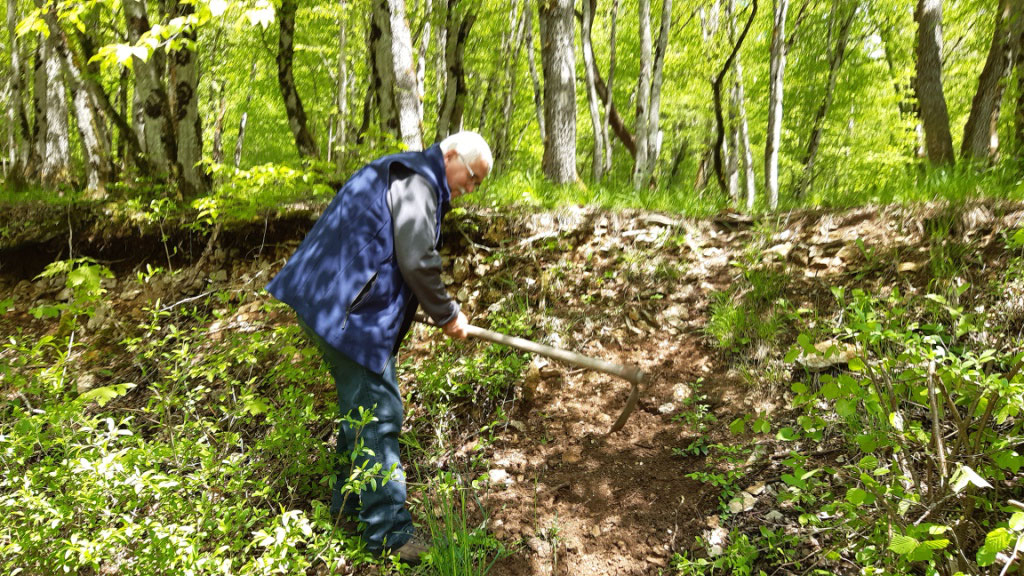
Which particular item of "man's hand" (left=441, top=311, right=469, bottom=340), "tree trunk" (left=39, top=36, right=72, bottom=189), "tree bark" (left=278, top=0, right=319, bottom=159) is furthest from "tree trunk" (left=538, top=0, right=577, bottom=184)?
"tree trunk" (left=39, top=36, right=72, bottom=189)

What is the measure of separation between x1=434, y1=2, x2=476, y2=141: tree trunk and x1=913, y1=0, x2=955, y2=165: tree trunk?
5.36 m

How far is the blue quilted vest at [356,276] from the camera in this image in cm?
257

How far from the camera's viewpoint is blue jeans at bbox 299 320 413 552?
105 inches

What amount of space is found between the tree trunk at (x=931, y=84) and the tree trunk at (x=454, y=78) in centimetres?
536

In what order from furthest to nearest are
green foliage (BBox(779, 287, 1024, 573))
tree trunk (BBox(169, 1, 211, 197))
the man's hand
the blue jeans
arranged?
tree trunk (BBox(169, 1, 211, 197)), the man's hand, the blue jeans, green foliage (BBox(779, 287, 1024, 573))

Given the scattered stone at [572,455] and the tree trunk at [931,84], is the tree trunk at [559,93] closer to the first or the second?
the scattered stone at [572,455]

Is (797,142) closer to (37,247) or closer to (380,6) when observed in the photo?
(380,6)

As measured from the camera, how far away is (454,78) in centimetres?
743

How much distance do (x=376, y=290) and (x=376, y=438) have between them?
2.44ft

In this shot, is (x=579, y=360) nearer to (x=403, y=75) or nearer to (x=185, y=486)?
(x=185, y=486)

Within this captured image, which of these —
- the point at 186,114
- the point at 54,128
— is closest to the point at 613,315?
the point at 186,114

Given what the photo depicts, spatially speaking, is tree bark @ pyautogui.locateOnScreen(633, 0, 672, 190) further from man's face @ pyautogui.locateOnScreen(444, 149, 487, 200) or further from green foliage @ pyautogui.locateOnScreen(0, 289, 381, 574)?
green foliage @ pyautogui.locateOnScreen(0, 289, 381, 574)

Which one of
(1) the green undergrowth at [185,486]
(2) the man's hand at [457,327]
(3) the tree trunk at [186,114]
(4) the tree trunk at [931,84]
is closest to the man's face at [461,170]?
(2) the man's hand at [457,327]

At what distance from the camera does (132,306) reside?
5352 millimetres
